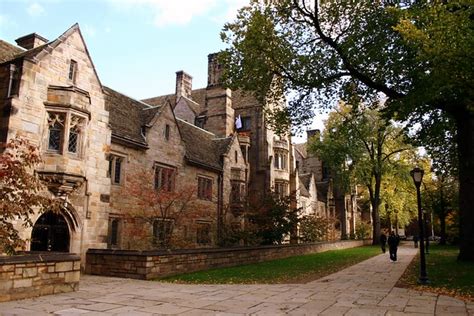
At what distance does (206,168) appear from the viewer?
89.2 feet

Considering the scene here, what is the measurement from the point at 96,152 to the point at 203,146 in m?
12.2

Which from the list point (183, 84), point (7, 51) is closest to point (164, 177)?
point (7, 51)

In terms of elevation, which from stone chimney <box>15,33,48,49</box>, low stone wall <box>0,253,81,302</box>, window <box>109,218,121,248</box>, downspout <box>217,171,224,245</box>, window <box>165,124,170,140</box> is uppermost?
stone chimney <box>15,33,48,49</box>

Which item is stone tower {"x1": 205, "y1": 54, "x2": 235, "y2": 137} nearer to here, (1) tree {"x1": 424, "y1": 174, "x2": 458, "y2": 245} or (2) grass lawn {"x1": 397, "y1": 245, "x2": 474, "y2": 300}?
(2) grass lawn {"x1": 397, "y1": 245, "x2": 474, "y2": 300}

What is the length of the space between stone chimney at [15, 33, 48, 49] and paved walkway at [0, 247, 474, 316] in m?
13.0

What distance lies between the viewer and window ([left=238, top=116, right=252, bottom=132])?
3856 centimetres

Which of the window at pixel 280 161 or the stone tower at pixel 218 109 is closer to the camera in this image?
the stone tower at pixel 218 109

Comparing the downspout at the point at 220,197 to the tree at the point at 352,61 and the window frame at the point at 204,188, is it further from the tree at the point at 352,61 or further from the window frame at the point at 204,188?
the tree at the point at 352,61

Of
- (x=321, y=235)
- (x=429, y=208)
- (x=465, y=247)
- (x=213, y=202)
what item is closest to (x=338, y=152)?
(x=321, y=235)

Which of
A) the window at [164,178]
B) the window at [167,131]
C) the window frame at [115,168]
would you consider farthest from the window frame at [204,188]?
the window frame at [115,168]

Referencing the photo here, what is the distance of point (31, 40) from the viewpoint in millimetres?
19797

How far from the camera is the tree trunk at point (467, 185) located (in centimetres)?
1836

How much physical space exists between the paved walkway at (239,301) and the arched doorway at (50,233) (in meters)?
3.66

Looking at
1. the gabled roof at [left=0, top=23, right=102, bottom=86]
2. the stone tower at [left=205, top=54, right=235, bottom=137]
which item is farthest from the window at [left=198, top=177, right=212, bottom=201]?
the gabled roof at [left=0, top=23, right=102, bottom=86]
